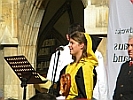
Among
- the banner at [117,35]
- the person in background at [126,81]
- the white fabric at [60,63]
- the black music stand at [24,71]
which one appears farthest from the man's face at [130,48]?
the black music stand at [24,71]

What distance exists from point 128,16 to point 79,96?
96 cm

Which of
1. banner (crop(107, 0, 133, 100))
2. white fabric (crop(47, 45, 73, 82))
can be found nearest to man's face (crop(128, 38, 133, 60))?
banner (crop(107, 0, 133, 100))

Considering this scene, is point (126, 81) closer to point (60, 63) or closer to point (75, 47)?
point (75, 47)

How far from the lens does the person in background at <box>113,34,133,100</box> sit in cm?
533

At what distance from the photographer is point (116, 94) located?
547cm

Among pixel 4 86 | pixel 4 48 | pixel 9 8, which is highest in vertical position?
pixel 9 8

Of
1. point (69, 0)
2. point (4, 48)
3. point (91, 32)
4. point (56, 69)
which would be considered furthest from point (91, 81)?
point (69, 0)

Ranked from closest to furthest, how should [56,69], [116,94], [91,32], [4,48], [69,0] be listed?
[116,94] < [56,69] < [91,32] < [4,48] < [69,0]

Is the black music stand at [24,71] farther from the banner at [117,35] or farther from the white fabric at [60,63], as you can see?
the banner at [117,35]

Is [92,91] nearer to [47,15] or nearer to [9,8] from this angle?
[9,8]

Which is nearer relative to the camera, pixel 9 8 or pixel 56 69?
pixel 56 69

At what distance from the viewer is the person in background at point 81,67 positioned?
5477 mm

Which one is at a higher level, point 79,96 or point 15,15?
point 15,15

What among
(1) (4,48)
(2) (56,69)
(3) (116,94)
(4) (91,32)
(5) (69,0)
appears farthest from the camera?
(5) (69,0)
